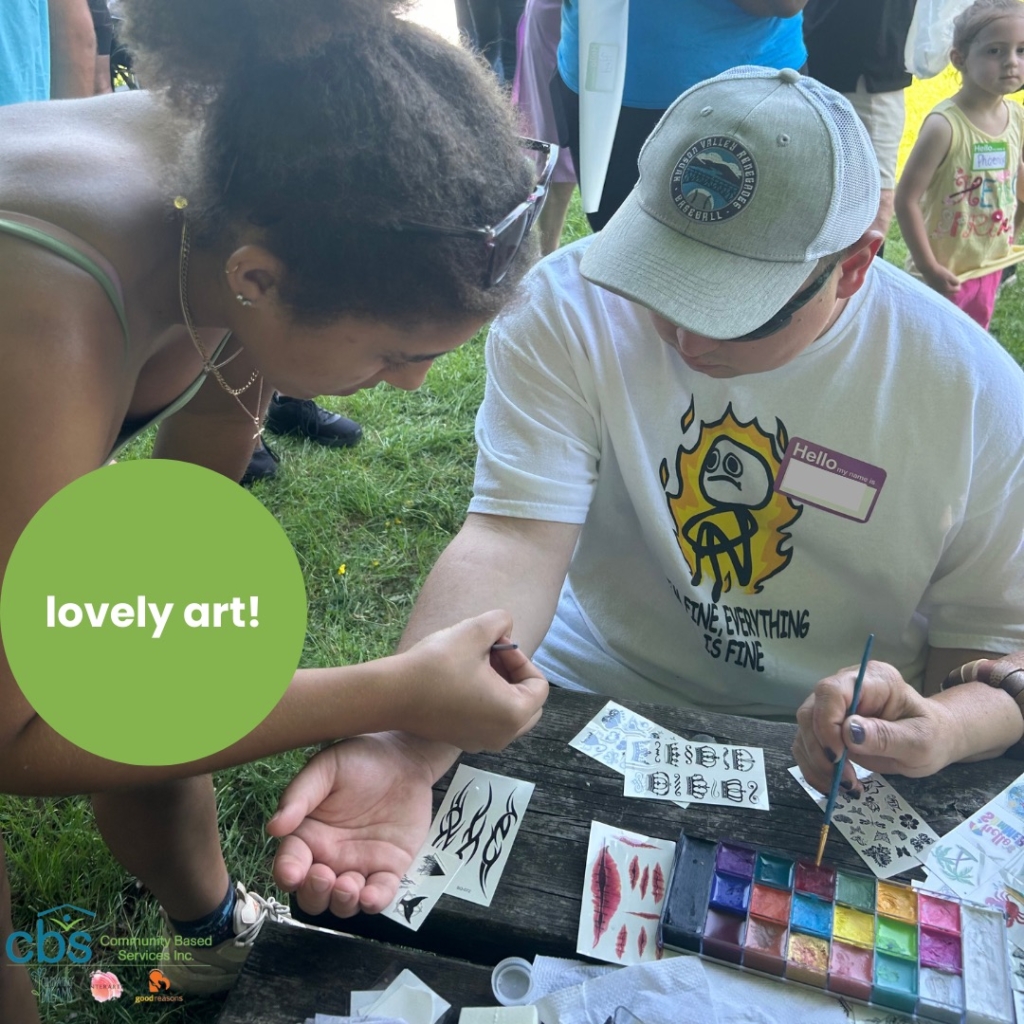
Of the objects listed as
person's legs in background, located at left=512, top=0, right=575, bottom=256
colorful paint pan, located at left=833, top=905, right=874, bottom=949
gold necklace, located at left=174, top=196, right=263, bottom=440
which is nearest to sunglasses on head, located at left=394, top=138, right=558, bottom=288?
gold necklace, located at left=174, top=196, right=263, bottom=440

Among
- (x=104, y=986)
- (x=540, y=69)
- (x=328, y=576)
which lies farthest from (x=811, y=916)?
(x=540, y=69)

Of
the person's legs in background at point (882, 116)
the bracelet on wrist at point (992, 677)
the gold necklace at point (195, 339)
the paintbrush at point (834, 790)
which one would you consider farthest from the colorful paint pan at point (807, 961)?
the person's legs in background at point (882, 116)

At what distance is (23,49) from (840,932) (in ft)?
7.03

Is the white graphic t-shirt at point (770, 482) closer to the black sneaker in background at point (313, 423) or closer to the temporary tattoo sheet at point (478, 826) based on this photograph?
the temporary tattoo sheet at point (478, 826)

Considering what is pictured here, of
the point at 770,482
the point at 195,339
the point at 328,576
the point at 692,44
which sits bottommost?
the point at 328,576

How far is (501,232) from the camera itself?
3.47ft

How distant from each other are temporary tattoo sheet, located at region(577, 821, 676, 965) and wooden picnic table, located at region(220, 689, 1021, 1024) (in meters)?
0.01

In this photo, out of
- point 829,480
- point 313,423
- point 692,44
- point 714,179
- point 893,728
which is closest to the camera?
point 893,728

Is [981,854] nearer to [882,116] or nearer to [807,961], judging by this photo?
[807,961]

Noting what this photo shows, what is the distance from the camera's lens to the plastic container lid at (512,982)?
0.89 metres

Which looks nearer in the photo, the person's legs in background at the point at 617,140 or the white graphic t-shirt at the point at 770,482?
the white graphic t-shirt at the point at 770,482

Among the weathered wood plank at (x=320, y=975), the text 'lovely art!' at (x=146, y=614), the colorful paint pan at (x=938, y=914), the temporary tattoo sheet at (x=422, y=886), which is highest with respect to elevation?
the text 'lovely art!' at (x=146, y=614)

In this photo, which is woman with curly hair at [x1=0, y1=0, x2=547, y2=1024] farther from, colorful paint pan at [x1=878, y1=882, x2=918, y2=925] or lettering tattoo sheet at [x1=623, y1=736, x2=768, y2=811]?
colorful paint pan at [x1=878, y1=882, x2=918, y2=925]

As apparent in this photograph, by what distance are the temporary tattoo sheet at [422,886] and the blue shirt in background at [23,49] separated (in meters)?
1.73
